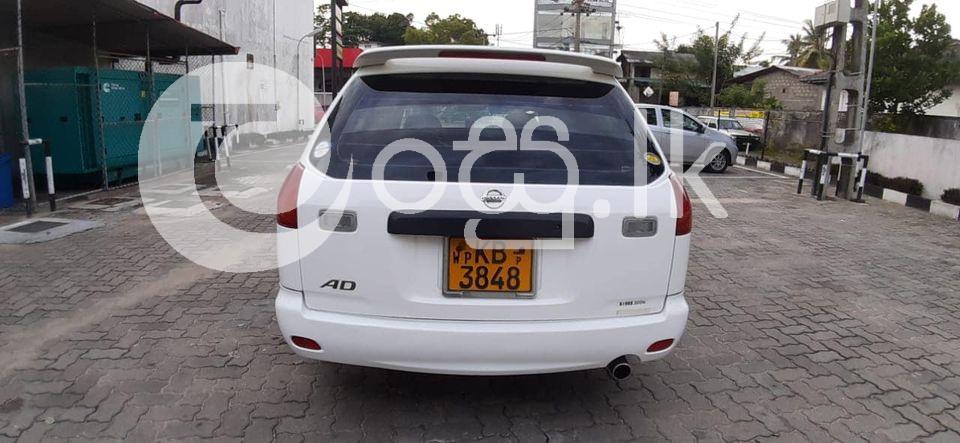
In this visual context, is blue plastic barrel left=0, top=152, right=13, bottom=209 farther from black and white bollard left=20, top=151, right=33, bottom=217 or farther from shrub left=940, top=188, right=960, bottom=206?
shrub left=940, top=188, right=960, bottom=206

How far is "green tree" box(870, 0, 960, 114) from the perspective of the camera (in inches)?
765

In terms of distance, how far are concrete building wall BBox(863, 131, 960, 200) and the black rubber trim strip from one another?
10.4 m

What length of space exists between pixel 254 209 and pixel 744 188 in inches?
342

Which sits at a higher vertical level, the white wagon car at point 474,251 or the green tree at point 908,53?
the green tree at point 908,53

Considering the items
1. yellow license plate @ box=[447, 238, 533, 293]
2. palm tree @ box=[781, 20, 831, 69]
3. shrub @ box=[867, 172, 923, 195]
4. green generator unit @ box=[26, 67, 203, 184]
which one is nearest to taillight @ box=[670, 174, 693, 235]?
yellow license plate @ box=[447, 238, 533, 293]

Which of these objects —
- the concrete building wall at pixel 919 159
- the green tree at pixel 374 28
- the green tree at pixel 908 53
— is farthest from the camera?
the green tree at pixel 374 28

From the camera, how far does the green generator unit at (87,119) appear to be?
9148 millimetres

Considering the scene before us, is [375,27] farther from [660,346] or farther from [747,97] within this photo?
[660,346]

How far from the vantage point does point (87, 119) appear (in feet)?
30.8

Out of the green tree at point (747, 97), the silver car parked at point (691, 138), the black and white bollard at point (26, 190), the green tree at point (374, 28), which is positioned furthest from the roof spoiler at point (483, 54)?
the green tree at point (374, 28)

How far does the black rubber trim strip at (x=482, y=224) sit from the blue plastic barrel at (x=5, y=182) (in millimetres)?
7353

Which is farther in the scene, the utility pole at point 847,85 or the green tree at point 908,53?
the green tree at point 908,53

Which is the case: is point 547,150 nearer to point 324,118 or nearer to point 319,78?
point 324,118

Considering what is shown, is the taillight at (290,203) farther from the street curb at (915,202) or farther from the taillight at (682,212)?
the street curb at (915,202)
